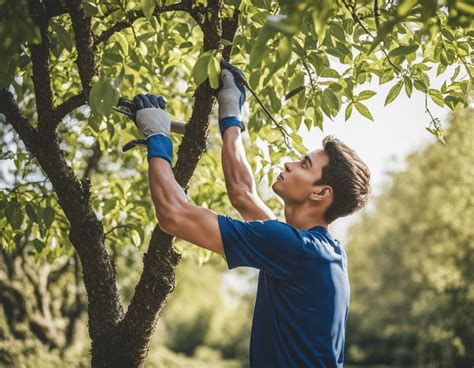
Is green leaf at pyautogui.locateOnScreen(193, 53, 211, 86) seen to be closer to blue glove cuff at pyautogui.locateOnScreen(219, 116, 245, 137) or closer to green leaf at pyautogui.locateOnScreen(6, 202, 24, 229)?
blue glove cuff at pyautogui.locateOnScreen(219, 116, 245, 137)

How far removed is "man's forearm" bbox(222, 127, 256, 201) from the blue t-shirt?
0.61m

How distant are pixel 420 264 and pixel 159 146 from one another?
84.4ft

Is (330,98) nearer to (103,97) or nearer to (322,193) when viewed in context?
(322,193)

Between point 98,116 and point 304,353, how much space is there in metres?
1.49

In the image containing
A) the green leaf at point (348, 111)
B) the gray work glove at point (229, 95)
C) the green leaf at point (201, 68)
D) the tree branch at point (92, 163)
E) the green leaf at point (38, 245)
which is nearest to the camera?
the green leaf at point (201, 68)

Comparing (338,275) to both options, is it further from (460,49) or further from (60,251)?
(60,251)

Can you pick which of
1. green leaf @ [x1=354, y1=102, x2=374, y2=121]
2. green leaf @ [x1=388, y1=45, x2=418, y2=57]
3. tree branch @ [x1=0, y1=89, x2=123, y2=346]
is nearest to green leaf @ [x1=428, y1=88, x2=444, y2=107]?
green leaf @ [x1=354, y1=102, x2=374, y2=121]

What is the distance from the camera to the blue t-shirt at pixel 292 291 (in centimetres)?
234

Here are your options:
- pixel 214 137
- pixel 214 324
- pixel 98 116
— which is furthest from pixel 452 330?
pixel 214 324

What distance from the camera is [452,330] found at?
2052cm

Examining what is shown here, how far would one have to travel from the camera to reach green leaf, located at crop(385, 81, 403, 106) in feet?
9.58

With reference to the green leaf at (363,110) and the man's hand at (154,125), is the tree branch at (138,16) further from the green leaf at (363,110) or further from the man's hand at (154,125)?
the green leaf at (363,110)

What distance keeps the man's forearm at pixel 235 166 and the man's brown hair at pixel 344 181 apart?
42 cm

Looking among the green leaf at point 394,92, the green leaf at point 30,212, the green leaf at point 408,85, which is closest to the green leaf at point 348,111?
the green leaf at point 394,92
